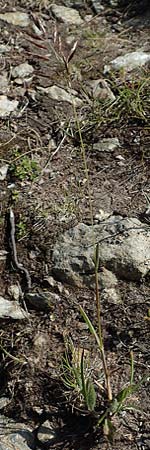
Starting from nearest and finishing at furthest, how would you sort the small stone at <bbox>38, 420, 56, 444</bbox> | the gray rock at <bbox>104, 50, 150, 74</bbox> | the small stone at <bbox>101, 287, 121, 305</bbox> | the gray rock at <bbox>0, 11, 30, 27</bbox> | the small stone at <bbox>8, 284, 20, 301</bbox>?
the small stone at <bbox>38, 420, 56, 444</bbox>, the small stone at <bbox>101, 287, 121, 305</bbox>, the small stone at <bbox>8, 284, 20, 301</bbox>, the gray rock at <bbox>104, 50, 150, 74</bbox>, the gray rock at <bbox>0, 11, 30, 27</bbox>

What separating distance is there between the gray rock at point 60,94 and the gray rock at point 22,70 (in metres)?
0.15

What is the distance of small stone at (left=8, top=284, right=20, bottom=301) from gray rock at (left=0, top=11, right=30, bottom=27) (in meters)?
1.76

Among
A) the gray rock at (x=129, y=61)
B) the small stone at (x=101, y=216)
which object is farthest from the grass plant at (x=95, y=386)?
the gray rock at (x=129, y=61)

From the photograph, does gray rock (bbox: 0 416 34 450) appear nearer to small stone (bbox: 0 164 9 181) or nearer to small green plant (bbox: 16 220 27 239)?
small green plant (bbox: 16 220 27 239)

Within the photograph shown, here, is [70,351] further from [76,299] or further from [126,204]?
[126,204]

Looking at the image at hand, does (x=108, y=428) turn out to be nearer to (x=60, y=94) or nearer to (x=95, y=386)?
(x=95, y=386)

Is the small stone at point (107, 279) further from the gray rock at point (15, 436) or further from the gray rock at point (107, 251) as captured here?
the gray rock at point (15, 436)

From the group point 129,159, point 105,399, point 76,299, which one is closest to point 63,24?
point 129,159

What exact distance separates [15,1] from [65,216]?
1748mm

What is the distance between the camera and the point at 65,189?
299 cm

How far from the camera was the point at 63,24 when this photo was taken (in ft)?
12.9

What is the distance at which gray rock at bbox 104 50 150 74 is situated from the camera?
3.55 meters

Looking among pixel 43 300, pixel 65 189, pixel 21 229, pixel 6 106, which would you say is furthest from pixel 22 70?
pixel 43 300

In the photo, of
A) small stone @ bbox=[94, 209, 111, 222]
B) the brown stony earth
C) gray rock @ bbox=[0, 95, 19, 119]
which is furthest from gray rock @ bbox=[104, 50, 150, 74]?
small stone @ bbox=[94, 209, 111, 222]
